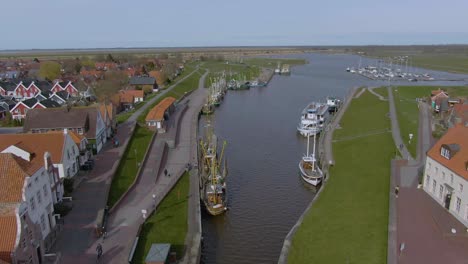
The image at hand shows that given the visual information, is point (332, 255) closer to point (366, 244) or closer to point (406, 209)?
point (366, 244)

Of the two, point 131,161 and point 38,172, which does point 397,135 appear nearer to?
point 131,161

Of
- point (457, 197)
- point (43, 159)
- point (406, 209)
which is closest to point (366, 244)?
point (406, 209)

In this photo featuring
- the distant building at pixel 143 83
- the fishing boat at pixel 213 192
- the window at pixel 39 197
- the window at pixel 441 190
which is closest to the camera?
the window at pixel 39 197

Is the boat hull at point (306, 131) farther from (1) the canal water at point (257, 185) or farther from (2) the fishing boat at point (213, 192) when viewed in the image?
(2) the fishing boat at point (213, 192)

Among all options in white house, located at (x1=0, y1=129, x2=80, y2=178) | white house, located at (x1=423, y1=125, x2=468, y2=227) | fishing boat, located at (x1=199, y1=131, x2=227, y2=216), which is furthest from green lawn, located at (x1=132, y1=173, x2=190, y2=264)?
white house, located at (x1=423, y1=125, x2=468, y2=227)

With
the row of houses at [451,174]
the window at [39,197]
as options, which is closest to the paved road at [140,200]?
the window at [39,197]
